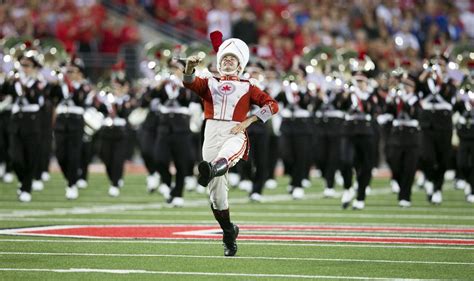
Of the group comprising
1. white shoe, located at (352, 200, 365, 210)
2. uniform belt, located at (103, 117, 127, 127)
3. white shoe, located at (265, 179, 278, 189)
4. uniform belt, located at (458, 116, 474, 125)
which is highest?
uniform belt, located at (458, 116, 474, 125)

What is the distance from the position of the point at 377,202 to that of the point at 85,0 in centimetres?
1290

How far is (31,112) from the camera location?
18.8 metres

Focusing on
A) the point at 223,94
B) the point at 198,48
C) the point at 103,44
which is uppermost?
the point at 223,94

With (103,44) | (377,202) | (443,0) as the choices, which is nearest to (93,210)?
(377,202)

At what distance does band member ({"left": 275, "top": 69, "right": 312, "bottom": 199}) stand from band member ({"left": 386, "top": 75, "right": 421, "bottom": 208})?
2.48 meters

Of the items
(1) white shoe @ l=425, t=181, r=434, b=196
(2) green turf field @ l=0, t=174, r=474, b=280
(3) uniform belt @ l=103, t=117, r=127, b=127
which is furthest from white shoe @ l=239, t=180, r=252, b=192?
(1) white shoe @ l=425, t=181, r=434, b=196

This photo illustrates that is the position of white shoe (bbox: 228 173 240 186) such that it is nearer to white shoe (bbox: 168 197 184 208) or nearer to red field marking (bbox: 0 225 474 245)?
white shoe (bbox: 168 197 184 208)

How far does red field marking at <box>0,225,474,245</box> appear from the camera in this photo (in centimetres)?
1312

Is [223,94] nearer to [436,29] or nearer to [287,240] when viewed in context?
[287,240]

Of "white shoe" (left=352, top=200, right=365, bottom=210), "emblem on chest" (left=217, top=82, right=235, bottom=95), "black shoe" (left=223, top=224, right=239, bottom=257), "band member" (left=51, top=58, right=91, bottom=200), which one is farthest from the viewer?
"band member" (left=51, top=58, right=91, bottom=200)

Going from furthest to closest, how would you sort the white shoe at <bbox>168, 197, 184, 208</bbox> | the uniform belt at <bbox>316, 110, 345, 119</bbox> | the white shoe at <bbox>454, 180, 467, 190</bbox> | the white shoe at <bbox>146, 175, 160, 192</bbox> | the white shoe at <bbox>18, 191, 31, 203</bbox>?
1. the white shoe at <bbox>454, 180, 467, 190</bbox>
2. the white shoe at <bbox>146, 175, 160, 192</bbox>
3. the uniform belt at <bbox>316, 110, 345, 119</bbox>
4. the white shoe at <bbox>18, 191, 31, 203</bbox>
5. the white shoe at <bbox>168, 197, 184, 208</bbox>

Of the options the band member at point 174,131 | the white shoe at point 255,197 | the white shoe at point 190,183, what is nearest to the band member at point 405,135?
the white shoe at point 255,197

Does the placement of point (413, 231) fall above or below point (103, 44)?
above

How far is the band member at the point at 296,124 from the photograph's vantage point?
20844 millimetres
